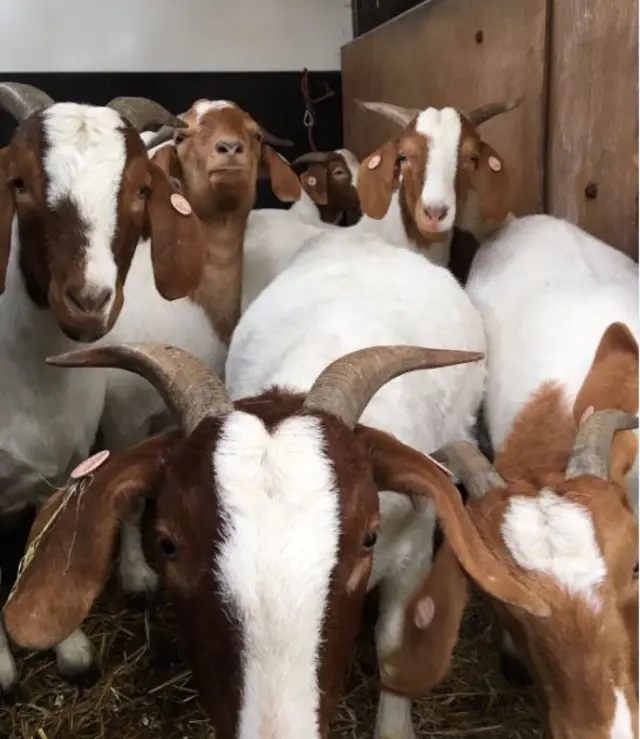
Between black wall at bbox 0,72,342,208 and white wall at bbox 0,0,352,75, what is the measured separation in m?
0.06

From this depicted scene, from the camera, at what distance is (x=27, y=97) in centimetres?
279

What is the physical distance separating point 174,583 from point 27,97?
177cm

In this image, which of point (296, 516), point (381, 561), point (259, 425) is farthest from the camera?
point (381, 561)

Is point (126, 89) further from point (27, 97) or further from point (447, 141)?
point (27, 97)

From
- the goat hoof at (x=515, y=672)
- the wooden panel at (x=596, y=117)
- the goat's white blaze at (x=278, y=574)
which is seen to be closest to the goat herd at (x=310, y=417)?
the goat's white blaze at (x=278, y=574)

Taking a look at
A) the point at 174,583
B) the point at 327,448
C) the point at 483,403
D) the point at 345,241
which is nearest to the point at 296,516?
the point at 327,448

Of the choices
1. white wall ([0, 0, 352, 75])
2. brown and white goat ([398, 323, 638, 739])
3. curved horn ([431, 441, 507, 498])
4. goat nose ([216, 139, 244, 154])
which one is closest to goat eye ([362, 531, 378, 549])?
brown and white goat ([398, 323, 638, 739])

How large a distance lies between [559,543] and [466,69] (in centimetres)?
340

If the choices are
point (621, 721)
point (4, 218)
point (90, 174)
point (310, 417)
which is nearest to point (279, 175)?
point (90, 174)

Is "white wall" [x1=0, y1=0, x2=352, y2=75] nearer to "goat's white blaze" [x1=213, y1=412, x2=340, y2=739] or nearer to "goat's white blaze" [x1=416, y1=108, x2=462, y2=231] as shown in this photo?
"goat's white blaze" [x1=416, y1=108, x2=462, y2=231]

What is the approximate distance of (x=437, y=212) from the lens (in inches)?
152

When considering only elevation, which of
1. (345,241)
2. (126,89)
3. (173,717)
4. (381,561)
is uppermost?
(126,89)

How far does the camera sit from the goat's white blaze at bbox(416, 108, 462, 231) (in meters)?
3.88

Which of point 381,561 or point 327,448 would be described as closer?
point 327,448
